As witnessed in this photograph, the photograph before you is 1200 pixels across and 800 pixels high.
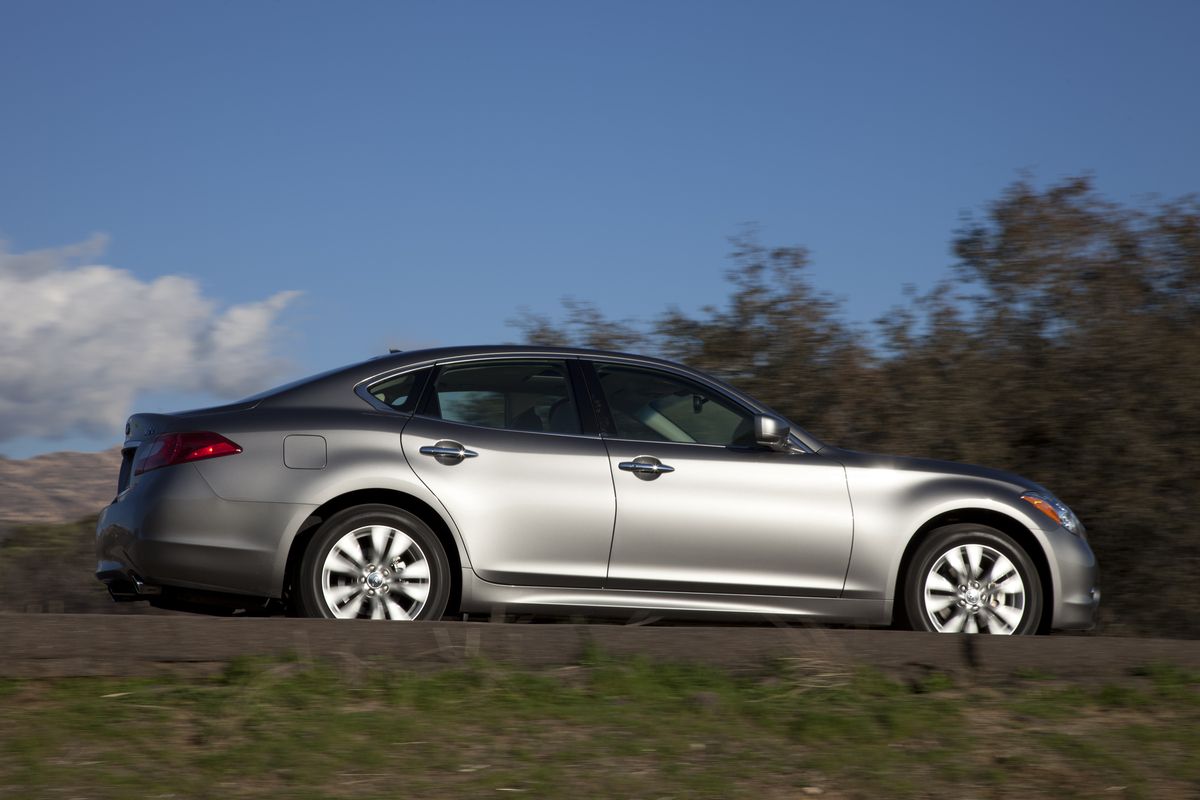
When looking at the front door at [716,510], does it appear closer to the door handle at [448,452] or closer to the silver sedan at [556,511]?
the silver sedan at [556,511]

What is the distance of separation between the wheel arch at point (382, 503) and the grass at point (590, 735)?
1113 millimetres

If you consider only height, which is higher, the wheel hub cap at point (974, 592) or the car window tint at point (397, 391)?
the car window tint at point (397, 391)

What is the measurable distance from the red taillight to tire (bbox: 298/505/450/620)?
615 mm

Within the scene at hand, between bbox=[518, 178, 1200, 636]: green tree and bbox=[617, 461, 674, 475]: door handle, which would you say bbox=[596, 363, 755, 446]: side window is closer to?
bbox=[617, 461, 674, 475]: door handle

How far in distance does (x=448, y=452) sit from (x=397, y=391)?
483 millimetres

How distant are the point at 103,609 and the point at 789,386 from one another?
7.06 m

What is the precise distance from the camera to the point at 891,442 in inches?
508

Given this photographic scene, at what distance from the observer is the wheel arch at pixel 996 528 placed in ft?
22.9

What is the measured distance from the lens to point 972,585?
7.01 metres

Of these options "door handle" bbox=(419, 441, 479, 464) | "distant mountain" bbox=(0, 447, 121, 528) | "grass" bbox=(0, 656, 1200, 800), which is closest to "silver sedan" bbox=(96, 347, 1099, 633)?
"door handle" bbox=(419, 441, 479, 464)

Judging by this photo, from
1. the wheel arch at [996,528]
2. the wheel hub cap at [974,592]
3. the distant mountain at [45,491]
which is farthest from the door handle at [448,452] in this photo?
the distant mountain at [45,491]

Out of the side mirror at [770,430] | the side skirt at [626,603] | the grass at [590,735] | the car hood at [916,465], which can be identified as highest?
the side mirror at [770,430]

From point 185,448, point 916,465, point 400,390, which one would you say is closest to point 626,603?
point 400,390

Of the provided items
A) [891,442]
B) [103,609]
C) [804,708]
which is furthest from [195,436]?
[891,442]
